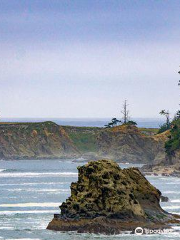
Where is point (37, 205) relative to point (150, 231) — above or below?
below

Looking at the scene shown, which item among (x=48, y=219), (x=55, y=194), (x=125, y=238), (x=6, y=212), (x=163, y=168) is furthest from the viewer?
(x=163, y=168)

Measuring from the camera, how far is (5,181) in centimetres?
14438

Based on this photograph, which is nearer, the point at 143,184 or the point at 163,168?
the point at 143,184

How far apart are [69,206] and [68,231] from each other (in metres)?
2.18

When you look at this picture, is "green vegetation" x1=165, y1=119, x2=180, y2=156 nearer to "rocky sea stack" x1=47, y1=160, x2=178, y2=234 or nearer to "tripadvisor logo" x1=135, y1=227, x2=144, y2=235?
"rocky sea stack" x1=47, y1=160, x2=178, y2=234

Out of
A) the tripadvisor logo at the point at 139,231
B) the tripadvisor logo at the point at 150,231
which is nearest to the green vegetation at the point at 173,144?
the tripadvisor logo at the point at 150,231

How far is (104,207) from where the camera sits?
65.1 meters

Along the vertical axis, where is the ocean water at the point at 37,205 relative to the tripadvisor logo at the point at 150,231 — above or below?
below

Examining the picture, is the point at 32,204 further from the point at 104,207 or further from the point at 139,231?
the point at 139,231

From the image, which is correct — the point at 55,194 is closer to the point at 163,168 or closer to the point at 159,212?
the point at 159,212

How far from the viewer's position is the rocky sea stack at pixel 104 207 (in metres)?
64.3

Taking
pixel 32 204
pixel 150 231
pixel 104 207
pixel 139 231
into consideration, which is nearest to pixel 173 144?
pixel 32 204

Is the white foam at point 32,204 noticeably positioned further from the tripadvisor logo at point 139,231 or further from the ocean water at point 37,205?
the tripadvisor logo at point 139,231

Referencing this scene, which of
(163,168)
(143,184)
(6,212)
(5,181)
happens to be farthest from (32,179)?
(143,184)
